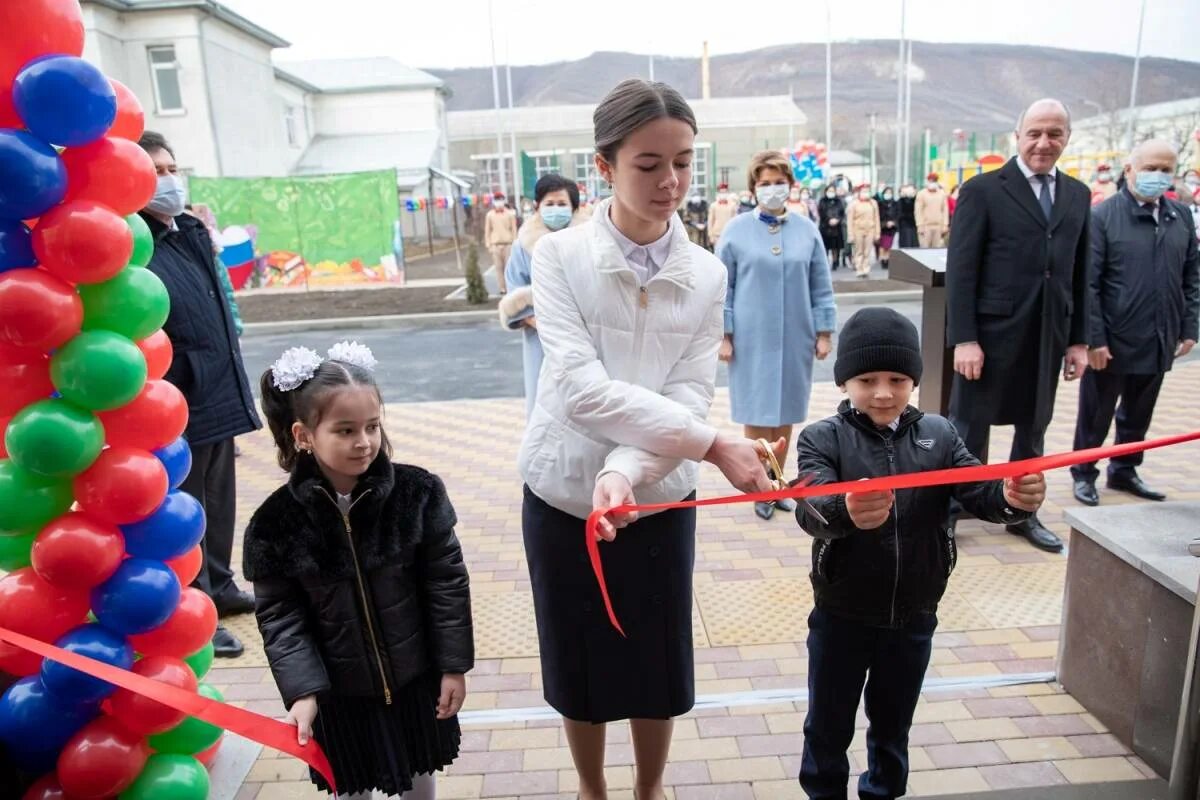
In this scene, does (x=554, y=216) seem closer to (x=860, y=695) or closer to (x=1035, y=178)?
(x=1035, y=178)

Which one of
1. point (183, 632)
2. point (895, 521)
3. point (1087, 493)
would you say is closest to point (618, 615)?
point (895, 521)

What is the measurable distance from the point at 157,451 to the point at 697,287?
4.87 feet

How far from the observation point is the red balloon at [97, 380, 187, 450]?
2105mm

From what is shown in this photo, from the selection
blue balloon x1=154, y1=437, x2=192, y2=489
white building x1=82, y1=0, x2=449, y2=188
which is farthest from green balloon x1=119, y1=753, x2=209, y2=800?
white building x1=82, y1=0, x2=449, y2=188

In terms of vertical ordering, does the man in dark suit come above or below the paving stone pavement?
above

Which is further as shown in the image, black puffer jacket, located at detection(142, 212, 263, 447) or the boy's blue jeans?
black puffer jacket, located at detection(142, 212, 263, 447)

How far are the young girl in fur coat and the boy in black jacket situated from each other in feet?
3.07

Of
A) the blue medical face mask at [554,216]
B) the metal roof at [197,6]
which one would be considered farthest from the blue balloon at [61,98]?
the metal roof at [197,6]

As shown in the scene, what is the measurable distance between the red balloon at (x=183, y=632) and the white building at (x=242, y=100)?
826 inches

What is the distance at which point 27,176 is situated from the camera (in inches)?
72.6

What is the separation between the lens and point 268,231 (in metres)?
18.4

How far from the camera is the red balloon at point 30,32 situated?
1836mm

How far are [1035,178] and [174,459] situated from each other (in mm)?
3660

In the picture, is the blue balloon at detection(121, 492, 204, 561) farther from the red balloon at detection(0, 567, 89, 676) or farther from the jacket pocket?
the jacket pocket
